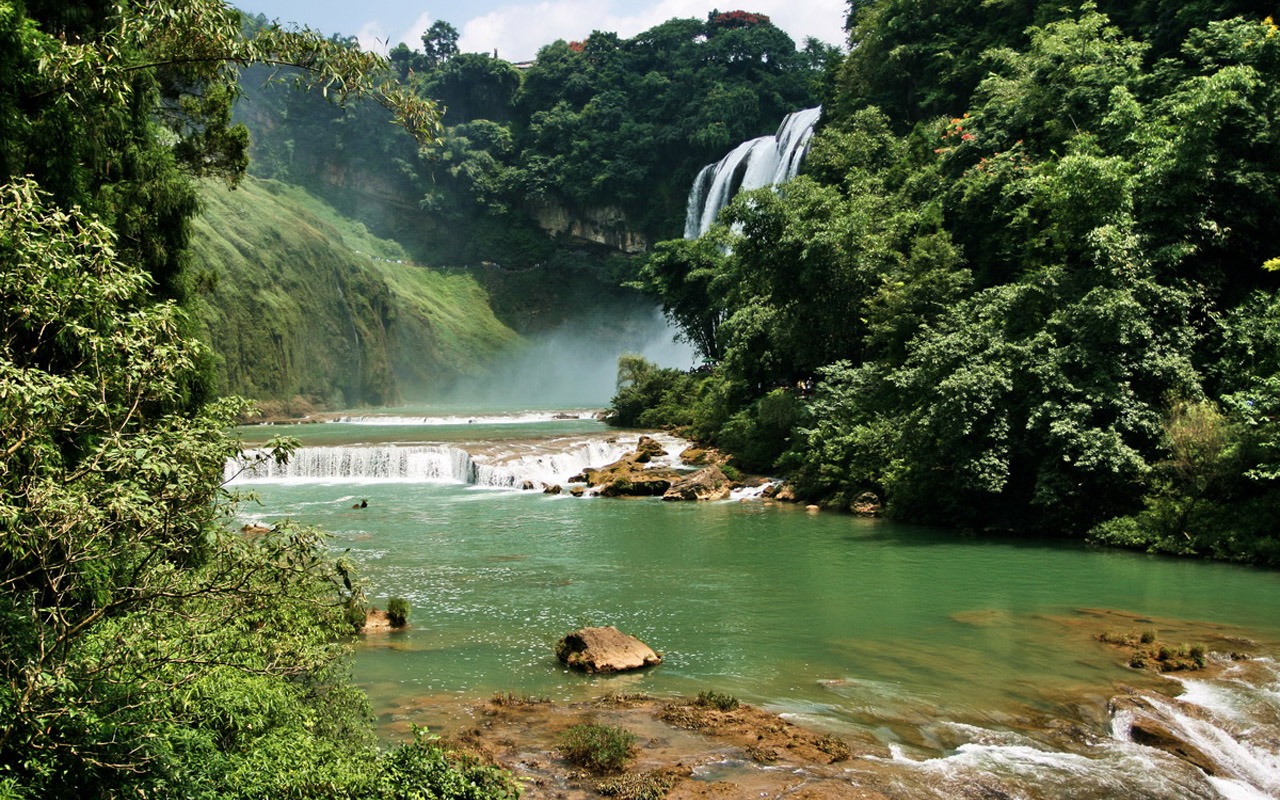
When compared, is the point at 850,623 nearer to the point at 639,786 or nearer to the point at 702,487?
the point at 639,786

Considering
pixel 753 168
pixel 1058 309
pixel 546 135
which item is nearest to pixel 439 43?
pixel 546 135

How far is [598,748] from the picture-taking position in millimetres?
7324

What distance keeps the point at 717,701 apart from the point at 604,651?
5.77 feet

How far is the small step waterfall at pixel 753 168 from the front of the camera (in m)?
43.8

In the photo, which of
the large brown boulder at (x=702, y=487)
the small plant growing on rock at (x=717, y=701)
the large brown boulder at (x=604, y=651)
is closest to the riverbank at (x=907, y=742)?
the small plant growing on rock at (x=717, y=701)

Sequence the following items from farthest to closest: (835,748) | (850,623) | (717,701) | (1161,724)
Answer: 1. (850,623)
2. (717,701)
3. (1161,724)
4. (835,748)

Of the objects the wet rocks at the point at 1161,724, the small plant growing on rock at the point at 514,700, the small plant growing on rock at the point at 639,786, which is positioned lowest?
the small plant growing on rock at the point at 514,700

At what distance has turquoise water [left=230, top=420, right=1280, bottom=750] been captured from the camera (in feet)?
30.9

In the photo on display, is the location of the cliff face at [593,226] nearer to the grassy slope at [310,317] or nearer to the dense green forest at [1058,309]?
the grassy slope at [310,317]

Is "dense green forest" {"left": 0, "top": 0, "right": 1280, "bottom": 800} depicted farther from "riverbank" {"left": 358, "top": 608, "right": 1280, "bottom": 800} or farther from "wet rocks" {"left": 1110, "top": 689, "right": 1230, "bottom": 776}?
"wet rocks" {"left": 1110, "top": 689, "right": 1230, "bottom": 776}

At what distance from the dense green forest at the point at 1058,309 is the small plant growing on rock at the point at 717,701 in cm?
990

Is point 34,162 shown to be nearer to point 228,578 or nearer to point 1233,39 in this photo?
point 228,578

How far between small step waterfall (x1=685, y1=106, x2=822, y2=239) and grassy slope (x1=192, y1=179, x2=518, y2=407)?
2051 centimetres

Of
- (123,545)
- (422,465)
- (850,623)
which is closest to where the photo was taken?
(123,545)
